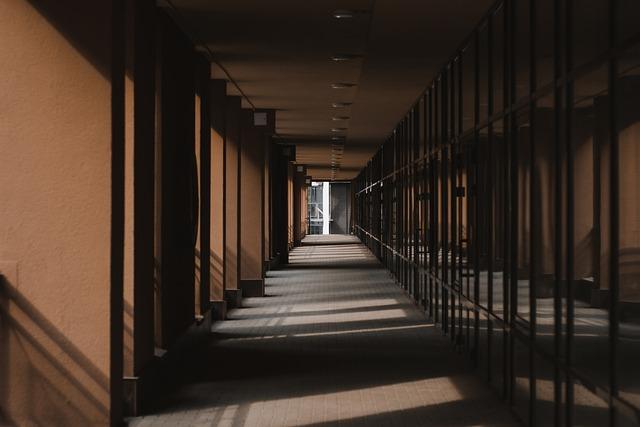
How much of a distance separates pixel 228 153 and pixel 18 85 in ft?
26.6

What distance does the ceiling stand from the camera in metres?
8.12

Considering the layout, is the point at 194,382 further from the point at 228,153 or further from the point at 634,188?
the point at 228,153

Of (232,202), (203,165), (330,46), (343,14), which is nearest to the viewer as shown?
(343,14)

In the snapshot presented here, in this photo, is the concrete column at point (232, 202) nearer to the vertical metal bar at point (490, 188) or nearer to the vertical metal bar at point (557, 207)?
the vertical metal bar at point (490, 188)

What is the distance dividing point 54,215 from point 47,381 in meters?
1.02

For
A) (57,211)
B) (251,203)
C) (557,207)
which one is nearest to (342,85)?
(251,203)

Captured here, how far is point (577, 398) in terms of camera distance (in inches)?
197

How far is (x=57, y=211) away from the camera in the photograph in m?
6.37

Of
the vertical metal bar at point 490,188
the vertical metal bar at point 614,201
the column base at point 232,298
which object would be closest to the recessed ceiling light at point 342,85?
the column base at point 232,298

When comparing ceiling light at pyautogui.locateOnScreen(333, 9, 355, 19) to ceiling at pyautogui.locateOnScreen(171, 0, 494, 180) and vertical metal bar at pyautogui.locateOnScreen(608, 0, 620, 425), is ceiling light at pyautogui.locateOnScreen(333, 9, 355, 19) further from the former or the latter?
vertical metal bar at pyautogui.locateOnScreen(608, 0, 620, 425)

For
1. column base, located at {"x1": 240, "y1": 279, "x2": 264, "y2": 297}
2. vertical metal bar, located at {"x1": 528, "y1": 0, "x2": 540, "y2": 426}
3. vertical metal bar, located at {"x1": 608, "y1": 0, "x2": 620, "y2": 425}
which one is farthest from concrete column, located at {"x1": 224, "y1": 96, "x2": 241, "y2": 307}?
vertical metal bar, located at {"x1": 608, "y1": 0, "x2": 620, "y2": 425}

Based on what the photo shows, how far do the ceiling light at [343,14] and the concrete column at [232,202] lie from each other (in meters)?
5.79

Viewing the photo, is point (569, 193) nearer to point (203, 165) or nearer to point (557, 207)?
point (557, 207)

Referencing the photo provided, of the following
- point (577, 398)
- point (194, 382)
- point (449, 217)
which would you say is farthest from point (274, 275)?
point (577, 398)
